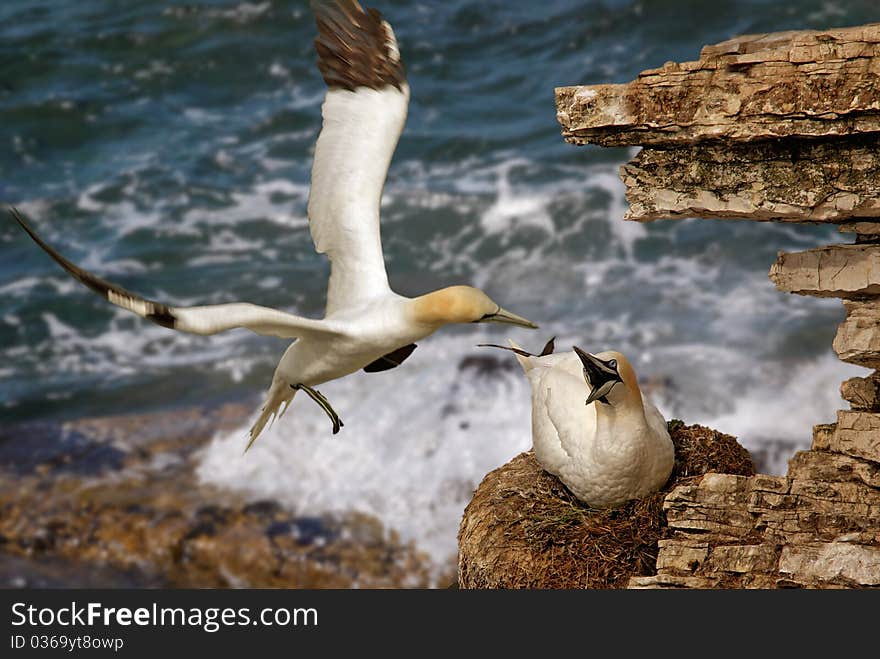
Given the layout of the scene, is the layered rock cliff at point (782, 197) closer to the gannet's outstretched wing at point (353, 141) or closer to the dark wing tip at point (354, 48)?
the gannet's outstretched wing at point (353, 141)

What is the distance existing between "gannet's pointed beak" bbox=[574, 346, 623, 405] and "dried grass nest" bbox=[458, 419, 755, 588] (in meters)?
0.55

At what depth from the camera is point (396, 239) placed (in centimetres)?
1472

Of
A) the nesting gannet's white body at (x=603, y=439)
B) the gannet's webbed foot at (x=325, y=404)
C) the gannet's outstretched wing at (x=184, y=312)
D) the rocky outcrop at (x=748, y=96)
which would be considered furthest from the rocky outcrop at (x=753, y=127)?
the gannet's webbed foot at (x=325, y=404)

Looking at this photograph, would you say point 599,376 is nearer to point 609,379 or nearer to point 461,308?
point 609,379

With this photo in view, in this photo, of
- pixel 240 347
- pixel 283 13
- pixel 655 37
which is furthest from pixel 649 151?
pixel 283 13

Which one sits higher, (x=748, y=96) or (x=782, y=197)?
(x=748, y=96)

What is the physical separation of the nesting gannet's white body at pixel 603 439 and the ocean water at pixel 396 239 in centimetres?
418

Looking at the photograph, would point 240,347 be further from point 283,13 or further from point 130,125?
point 283,13

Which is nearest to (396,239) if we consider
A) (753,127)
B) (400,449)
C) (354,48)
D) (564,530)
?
(400,449)

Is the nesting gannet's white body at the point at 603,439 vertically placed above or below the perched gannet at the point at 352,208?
below

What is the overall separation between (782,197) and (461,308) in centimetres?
127

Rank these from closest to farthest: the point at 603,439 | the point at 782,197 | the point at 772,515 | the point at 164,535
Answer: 1. the point at 782,197
2. the point at 772,515
3. the point at 603,439
4. the point at 164,535

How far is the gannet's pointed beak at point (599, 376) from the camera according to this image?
5.16 metres

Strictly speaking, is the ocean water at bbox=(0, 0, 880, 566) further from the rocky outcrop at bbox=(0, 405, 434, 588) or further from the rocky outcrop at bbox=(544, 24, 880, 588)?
the rocky outcrop at bbox=(544, 24, 880, 588)
